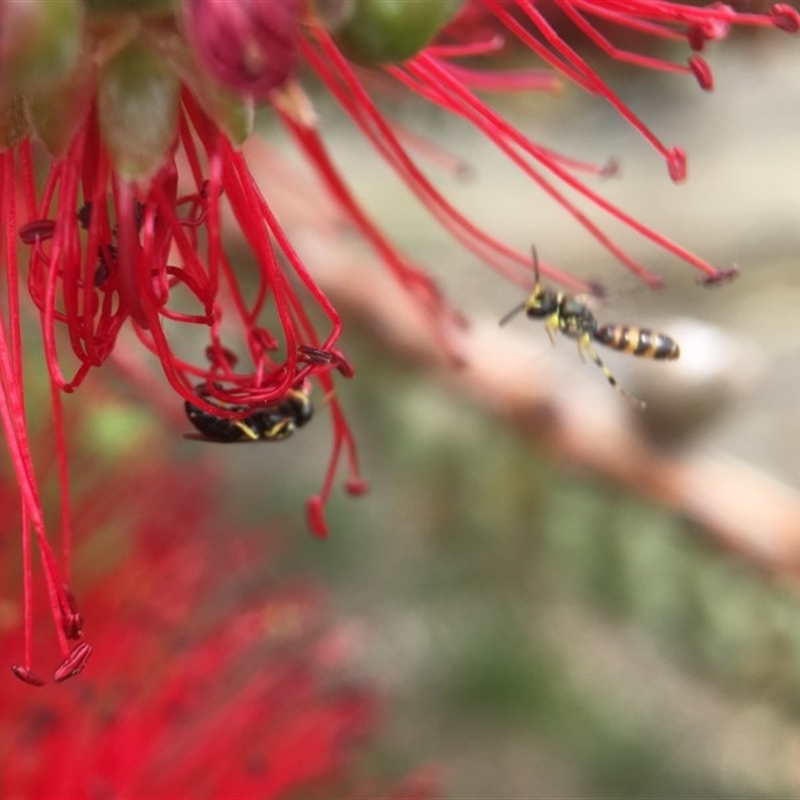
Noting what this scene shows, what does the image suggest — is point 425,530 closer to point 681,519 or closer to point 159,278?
point 681,519

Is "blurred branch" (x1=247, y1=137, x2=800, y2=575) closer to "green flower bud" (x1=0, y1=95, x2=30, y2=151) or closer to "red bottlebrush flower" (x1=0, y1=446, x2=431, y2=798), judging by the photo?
"red bottlebrush flower" (x1=0, y1=446, x2=431, y2=798)

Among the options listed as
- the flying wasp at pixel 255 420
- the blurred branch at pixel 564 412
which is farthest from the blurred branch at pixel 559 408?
the flying wasp at pixel 255 420

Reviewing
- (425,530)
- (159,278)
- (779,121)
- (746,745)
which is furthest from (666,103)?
(159,278)

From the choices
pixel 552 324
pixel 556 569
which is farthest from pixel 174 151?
pixel 556 569

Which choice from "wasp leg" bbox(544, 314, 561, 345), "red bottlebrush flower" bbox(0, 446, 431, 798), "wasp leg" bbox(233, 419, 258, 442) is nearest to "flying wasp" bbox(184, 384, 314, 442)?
"wasp leg" bbox(233, 419, 258, 442)

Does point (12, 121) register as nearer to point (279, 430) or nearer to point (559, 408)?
Answer: point (279, 430)

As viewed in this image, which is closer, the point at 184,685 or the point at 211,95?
the point at 211,95
